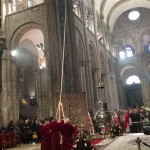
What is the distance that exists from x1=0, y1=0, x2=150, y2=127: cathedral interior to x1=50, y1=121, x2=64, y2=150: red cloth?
113 cm

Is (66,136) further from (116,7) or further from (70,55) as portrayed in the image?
(116,7)

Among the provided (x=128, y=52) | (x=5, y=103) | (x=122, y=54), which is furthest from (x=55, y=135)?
(x=122, y=54)

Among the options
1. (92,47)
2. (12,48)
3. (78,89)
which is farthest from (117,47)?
(78,89)

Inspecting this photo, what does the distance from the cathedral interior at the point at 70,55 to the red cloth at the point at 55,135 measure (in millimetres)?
1128

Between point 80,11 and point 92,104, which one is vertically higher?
point 80,11

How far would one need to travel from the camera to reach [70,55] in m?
12.4

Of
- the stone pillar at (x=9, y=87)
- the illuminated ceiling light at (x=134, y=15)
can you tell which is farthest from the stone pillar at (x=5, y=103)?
the illuminated ceiling light at (x=134, y=15)

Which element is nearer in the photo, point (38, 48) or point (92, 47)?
point (38, 48)

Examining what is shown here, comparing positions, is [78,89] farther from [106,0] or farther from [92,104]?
[106,0]

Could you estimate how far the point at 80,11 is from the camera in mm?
20781

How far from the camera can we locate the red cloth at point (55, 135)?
5234 mm

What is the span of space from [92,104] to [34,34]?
7.00 meters

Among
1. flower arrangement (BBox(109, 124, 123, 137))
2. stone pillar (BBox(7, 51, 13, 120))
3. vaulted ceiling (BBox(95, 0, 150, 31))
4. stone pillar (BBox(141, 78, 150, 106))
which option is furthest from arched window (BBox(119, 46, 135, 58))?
flower arrangement (BBox(109, 124, 123, 137))

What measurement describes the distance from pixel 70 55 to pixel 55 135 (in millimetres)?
7477
